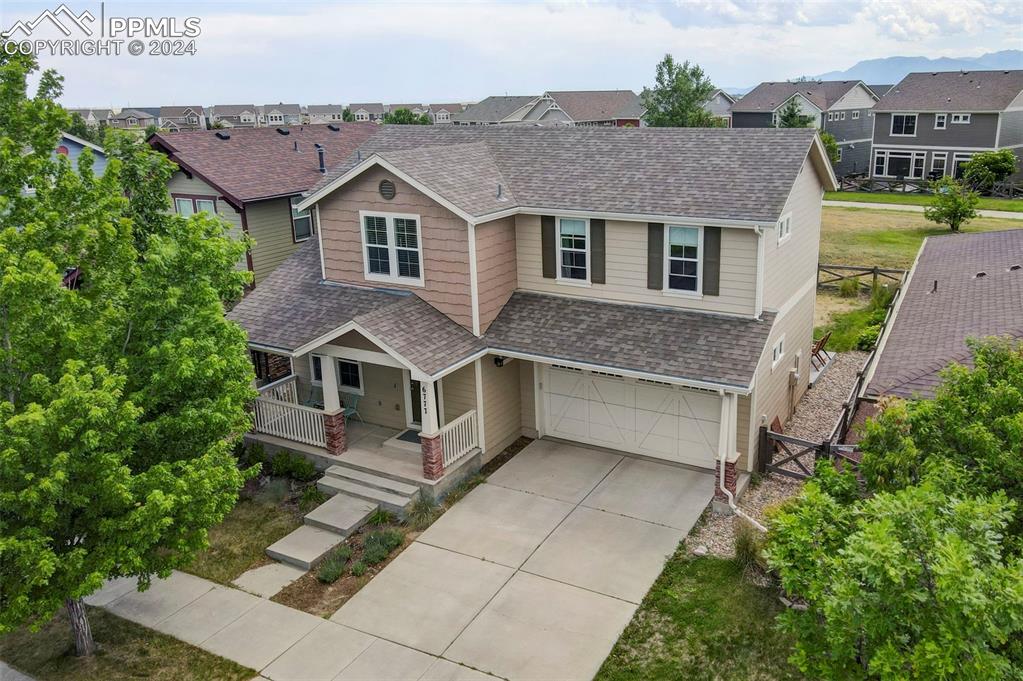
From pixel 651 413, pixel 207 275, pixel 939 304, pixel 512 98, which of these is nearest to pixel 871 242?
pixel 939 304

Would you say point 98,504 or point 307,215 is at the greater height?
point 307,215

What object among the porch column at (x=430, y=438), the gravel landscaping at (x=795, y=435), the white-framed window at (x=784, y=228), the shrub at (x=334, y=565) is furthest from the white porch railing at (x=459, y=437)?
the white-framed window at (x=784, y=228)

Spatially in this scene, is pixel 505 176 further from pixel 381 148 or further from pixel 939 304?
pixel 939 304

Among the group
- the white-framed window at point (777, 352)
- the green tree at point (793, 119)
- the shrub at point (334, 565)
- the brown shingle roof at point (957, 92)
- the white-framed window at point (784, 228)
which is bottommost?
the shrub at point (334, 565)

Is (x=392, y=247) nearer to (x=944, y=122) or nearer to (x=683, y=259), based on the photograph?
(x=683, y=259)

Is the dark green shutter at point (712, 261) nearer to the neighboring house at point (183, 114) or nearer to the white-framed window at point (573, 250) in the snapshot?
the white-framed window at point (573, 250)
